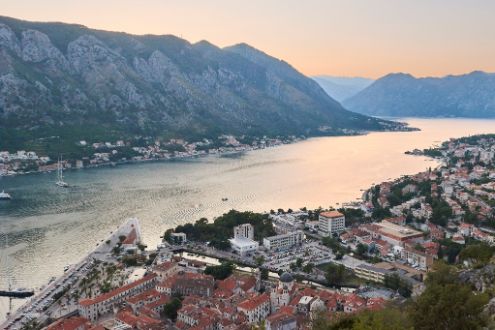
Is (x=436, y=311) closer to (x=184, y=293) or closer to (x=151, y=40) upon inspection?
(x=184, y=293)

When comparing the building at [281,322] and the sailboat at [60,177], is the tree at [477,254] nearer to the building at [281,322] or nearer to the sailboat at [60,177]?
the building at [281,322]

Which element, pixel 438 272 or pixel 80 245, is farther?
pixel 80 245

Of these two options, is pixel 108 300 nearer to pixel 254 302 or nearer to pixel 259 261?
pixel 254 302

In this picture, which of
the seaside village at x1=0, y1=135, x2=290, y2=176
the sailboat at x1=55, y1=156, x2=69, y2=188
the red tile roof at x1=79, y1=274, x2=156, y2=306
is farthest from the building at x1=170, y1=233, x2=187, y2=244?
the seaside village at x1=0, y1=135, x2=290, y2=176

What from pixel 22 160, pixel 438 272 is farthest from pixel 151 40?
pixel 438 272

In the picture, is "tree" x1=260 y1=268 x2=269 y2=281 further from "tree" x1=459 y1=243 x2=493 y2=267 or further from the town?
"tree" x1=459 y1=243 x2=493 y2=267

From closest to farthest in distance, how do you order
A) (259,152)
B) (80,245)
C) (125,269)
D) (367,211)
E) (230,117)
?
1. (125,269)
2. (80,245)
3. (367,211)
4. (259,152)
5. (230,117)

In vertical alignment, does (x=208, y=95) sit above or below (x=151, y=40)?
below
